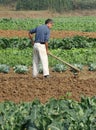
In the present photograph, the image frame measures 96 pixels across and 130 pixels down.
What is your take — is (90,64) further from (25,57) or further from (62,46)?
(62,46)

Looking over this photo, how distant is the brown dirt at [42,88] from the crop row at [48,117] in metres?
3.42

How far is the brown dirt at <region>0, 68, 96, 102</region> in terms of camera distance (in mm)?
12234

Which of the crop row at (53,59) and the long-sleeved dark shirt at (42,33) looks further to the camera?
the crop row at (53,59)

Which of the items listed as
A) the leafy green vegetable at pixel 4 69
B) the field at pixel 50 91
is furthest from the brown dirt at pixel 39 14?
the leafy green vegetable at pixel 4 69

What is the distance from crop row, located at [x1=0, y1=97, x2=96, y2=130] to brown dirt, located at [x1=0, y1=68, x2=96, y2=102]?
3424 mm

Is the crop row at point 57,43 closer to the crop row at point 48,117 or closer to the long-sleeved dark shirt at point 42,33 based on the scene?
the long-sleeved dark shirt at point 42,33

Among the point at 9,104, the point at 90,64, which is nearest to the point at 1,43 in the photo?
the point at 90,64

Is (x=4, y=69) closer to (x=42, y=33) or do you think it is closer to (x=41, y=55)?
(x=41, y=55)

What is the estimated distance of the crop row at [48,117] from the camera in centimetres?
726

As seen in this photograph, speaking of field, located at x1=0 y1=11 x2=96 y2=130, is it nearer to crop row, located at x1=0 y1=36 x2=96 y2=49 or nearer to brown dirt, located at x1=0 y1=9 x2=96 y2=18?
crop row, located at x1=0 y1=36 x2=96 y2=49

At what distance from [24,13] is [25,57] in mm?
45937

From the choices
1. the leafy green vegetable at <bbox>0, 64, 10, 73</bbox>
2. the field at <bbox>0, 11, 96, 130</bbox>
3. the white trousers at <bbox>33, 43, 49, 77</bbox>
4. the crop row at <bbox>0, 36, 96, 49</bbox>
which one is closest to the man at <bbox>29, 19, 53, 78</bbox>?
the white trousers at <bbox>33, 43, 49, 77</bbox>

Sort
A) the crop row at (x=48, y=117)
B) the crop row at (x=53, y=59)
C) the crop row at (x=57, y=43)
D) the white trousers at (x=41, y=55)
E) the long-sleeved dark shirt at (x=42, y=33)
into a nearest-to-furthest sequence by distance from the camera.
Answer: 1. the crop row at (x=48, y=117)
2. the long-sleeved dark shirt at (x=42, y=33)
3. the white trousers at (x=41, y=55)
4. the crop row at (x=53, y=59)
5. the crop row at (x=57, y=43)

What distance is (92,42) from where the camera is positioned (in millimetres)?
22781
